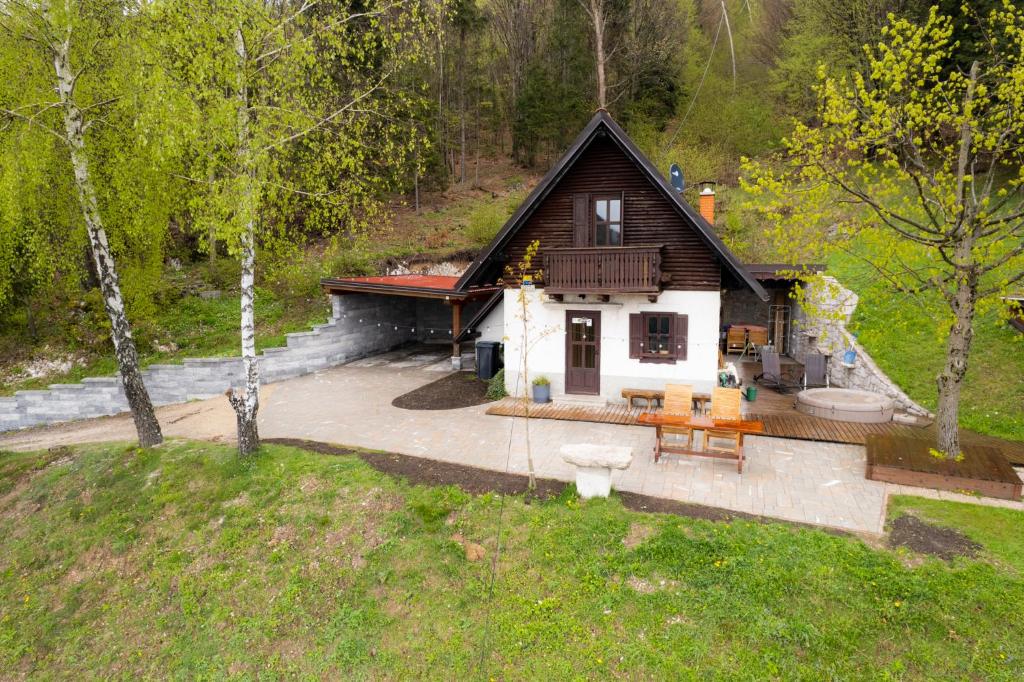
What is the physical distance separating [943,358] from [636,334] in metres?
7.79

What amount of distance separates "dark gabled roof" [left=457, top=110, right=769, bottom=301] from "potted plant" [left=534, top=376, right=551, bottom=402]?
157 inches

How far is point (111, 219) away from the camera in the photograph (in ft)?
47.7

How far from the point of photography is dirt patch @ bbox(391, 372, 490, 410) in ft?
49.8

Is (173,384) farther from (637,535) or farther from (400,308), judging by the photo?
(637,535)

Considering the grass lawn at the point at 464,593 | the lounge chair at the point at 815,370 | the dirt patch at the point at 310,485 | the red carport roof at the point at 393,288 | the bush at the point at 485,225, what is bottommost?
the grass lawn at the point at 464,593

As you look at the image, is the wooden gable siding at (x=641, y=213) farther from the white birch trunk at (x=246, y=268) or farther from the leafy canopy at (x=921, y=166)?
the white birch trunk at (x=246, y=268)

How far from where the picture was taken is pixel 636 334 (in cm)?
1446

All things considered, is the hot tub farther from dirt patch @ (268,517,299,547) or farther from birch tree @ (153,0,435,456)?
dirt patch @ (268,517,299,547)

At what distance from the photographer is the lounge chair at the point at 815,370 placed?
15.4m

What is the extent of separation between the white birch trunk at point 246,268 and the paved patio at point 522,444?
6.53ft

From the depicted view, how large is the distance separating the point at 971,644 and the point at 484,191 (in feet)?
116

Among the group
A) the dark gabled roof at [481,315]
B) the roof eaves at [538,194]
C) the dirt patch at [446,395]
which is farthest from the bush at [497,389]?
the dark gabled roof at [481,315]

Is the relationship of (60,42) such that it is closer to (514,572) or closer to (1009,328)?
(514,572)

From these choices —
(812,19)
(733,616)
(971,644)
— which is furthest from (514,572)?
(812,19)
